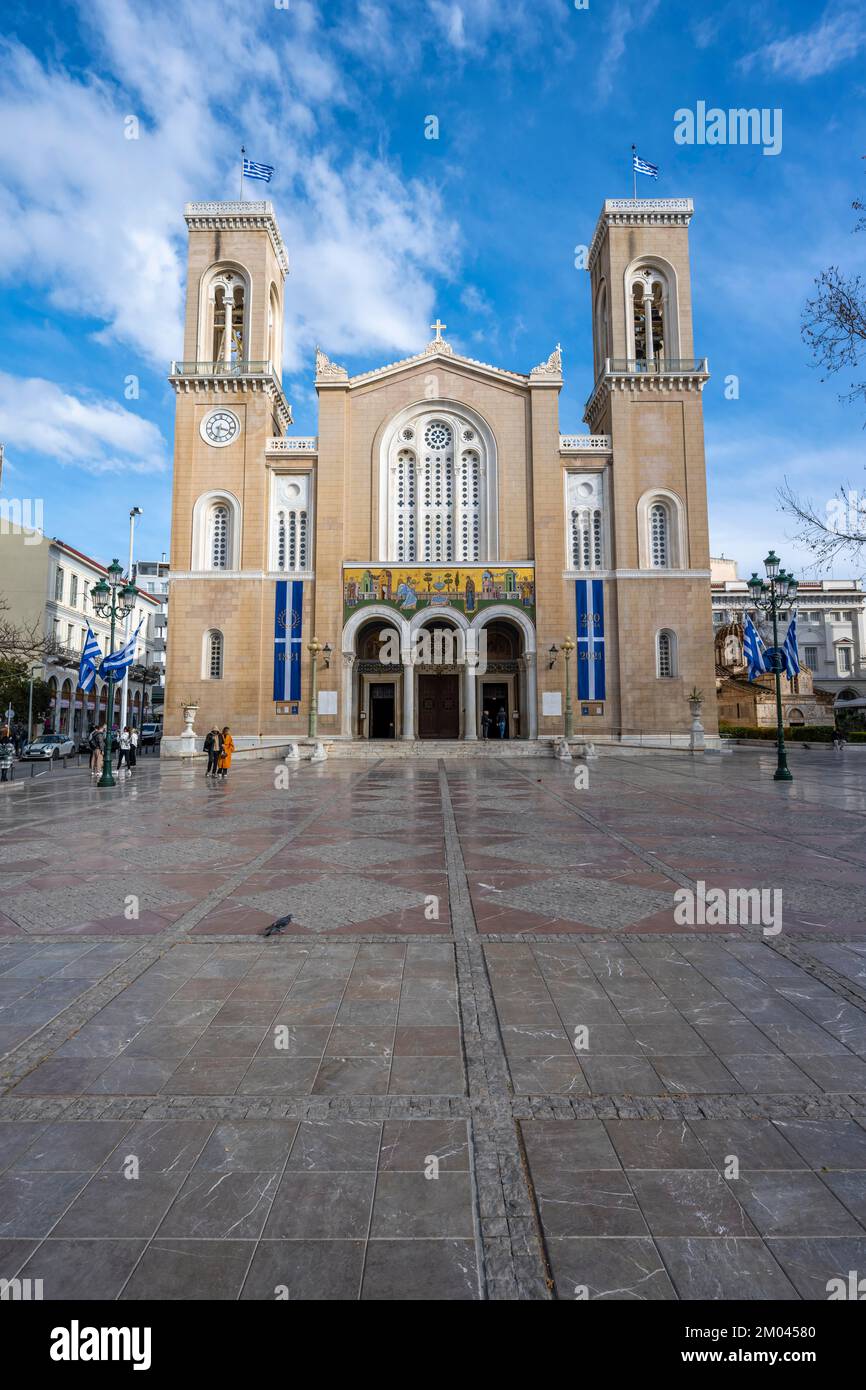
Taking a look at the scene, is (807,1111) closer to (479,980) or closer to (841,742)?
(479,980)

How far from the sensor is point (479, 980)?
→ 4.19 metres

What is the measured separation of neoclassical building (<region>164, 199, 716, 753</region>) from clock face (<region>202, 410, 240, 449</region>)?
3.7 inches

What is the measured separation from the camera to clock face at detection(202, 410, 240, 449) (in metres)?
33.5

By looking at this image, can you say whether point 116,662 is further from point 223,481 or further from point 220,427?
point 220,427

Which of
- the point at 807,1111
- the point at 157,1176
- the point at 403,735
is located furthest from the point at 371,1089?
the point at 403,735

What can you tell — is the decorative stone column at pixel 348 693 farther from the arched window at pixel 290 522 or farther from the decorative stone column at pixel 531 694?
the decorative stone column at pixel 531 694

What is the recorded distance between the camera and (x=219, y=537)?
1324 inches

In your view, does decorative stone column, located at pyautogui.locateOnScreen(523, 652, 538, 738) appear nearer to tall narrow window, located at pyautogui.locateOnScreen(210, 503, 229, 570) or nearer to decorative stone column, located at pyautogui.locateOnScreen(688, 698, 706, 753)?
decorative stone column, located at pyautogui.locateOnScreen(688, 698, 706, 753)

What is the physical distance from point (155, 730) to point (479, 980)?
150ft

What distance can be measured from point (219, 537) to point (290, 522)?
11.1 feet

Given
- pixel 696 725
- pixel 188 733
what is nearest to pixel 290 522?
pixel 188 733

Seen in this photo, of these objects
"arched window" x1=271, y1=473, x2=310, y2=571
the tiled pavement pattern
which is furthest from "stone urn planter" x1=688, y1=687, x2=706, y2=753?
the tiled pavement pattern

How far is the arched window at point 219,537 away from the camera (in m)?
33.4

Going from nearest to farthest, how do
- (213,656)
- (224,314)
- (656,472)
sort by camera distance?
1. (213,656)
2. (656,472)
3. (224,314)
